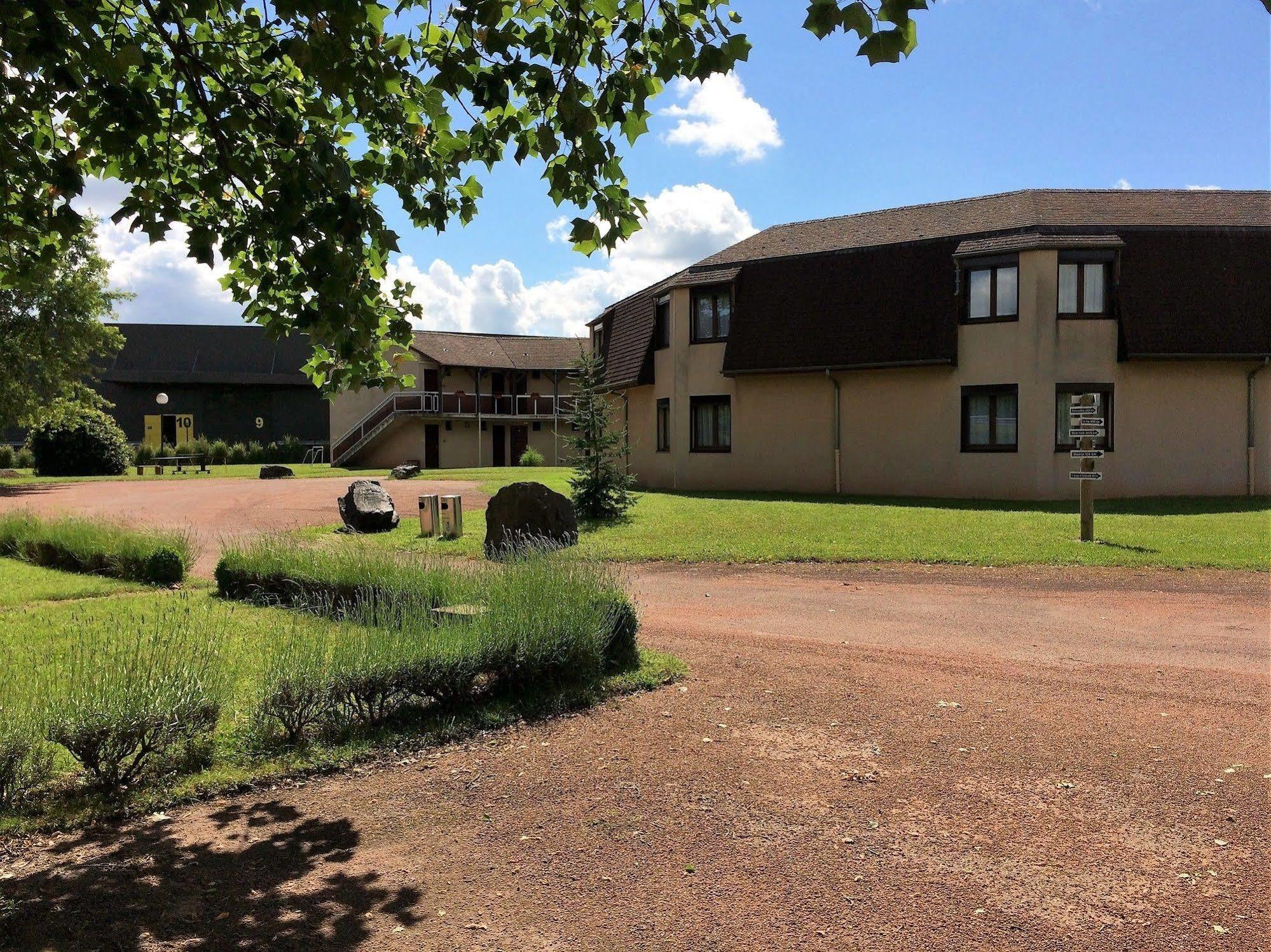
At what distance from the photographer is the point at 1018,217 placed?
79.4ft

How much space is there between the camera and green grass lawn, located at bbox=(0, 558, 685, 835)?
4961 millimetres

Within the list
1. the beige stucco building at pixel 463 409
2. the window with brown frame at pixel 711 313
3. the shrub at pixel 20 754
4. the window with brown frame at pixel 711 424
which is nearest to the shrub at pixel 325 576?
the shrub at pixel 20 754

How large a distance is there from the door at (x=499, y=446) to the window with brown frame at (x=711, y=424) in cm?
2599

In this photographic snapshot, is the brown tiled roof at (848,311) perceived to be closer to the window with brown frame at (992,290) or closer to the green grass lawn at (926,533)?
the window with brown frame at (992,290)

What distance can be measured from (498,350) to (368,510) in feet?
117

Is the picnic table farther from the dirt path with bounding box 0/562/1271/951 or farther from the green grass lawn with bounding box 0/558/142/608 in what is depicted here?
the dirt path with bounding box 0/562/1271/951

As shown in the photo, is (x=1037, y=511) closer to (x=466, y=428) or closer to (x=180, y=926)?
(x=180, y=926)

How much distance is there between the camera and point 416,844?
14.6ft

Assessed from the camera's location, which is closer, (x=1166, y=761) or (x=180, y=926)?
(x=180, y=926)

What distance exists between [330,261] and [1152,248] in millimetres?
22535

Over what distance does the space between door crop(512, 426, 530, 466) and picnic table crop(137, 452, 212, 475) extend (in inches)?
627

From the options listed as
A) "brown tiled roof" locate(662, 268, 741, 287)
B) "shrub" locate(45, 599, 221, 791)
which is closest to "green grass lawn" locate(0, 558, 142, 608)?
"shrub" locate(45, 599, 221, 791)

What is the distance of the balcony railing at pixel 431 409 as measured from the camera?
159ft

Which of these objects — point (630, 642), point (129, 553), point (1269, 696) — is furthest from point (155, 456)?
point (1269, 696)
